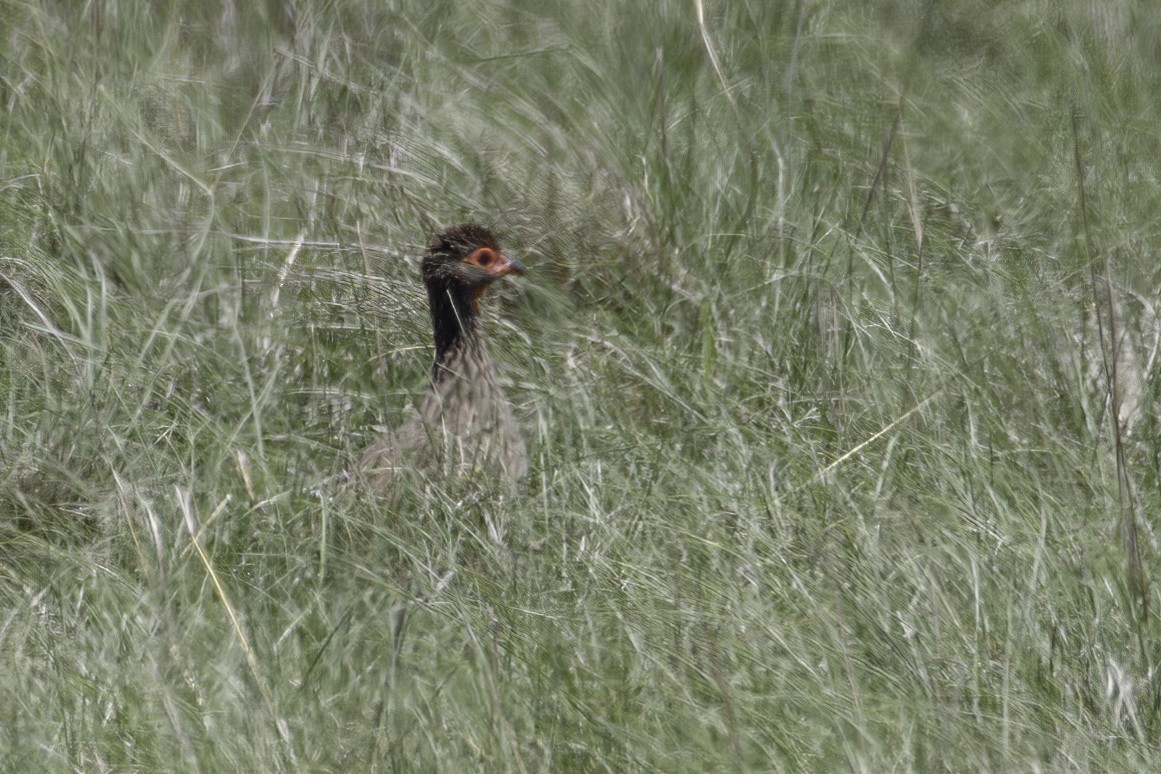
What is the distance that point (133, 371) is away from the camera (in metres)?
3.87

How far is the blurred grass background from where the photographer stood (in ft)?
9.54

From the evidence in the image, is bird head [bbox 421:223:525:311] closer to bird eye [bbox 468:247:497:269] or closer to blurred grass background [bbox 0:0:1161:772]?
bird eye [bbox 468:247:497:269]

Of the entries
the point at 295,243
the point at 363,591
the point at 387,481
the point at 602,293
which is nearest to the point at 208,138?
the point at 295,243

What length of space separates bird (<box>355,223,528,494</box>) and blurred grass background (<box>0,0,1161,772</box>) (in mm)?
100

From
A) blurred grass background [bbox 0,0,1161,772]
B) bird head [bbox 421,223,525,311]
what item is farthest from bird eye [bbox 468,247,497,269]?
blurred grass background [bbox 0,0,1161,772]

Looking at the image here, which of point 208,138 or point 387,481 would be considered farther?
point 208,138

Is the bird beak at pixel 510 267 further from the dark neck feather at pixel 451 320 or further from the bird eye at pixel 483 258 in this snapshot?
the dark neck feather at pixel 451 320

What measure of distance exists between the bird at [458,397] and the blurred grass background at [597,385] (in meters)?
0.10

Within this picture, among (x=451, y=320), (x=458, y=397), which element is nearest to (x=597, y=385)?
(x=458, y=397)

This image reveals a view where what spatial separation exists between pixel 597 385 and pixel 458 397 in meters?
0.36

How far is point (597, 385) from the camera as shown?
432cm

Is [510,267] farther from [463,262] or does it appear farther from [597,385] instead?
[597,385]

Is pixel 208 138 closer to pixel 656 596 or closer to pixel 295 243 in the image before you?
pixel 295 243

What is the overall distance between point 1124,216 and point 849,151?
82cm
